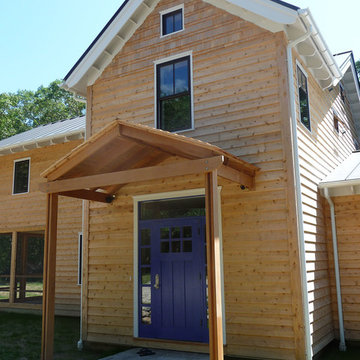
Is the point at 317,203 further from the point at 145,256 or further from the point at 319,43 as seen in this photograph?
the point at 145,256

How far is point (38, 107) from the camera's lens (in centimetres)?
3772

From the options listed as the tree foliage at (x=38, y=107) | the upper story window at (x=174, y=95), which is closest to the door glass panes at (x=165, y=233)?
the upper story window at (x=174, y=95)

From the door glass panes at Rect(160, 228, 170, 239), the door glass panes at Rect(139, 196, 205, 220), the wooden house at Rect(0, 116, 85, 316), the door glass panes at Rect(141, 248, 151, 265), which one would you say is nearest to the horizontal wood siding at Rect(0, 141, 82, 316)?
the wooden house at Rect(0, 116, 85, 316)

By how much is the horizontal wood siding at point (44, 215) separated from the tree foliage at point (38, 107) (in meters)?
23.0

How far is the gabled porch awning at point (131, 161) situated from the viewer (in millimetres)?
5992

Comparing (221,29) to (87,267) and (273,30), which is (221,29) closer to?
(273,30)

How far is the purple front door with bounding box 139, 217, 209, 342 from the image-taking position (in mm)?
7539

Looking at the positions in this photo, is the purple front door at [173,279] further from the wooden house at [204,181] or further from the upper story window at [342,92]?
the upper story window at [342,92]

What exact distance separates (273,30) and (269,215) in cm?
332

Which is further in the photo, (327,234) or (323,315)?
(327,234)

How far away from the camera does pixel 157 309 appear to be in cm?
792

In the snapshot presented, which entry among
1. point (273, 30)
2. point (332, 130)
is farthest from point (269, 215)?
point (332, 130)

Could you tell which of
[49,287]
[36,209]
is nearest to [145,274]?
[49,287]

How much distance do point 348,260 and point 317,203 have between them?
1242mm
